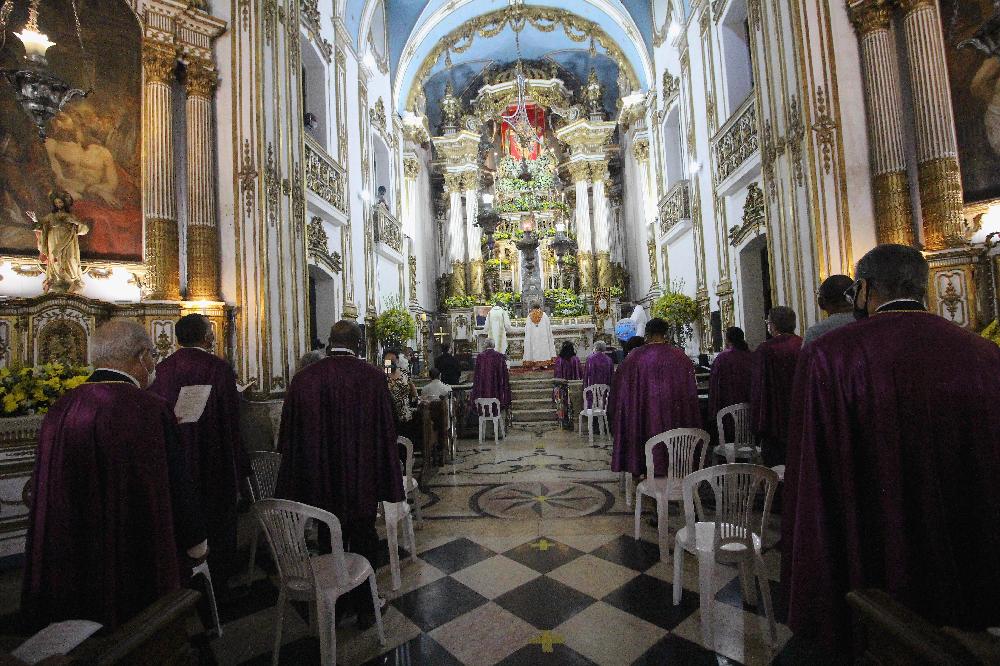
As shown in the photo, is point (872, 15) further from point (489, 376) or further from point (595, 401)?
point (489, 376)

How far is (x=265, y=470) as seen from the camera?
143 inches

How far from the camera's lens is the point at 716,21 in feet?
32.3

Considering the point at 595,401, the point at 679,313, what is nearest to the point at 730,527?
the point at 595,401

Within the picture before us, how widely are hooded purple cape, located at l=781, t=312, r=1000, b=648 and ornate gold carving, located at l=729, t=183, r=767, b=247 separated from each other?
291 inches

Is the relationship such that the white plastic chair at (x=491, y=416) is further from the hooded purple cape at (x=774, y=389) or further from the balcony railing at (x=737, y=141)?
the balcony railing at (x=737, y=141)

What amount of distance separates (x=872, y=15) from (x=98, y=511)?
26.8ft

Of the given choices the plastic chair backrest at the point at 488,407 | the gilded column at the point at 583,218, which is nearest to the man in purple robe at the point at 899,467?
the plastic chair backrest at the point at 488,407

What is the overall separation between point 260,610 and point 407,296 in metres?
13.6

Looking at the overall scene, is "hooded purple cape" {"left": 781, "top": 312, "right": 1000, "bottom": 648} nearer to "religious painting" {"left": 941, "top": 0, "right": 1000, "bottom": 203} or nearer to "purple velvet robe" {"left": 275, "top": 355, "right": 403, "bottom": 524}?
"purple velvet robe" {"left": 275, "top": 355, "right": 403, "bottom": 524}

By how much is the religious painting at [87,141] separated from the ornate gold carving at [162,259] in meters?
0.15

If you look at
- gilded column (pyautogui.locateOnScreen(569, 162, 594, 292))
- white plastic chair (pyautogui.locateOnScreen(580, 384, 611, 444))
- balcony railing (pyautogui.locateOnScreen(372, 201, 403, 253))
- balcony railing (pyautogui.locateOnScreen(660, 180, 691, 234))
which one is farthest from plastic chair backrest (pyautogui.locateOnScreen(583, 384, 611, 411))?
gilded column (pyautogui.locateOnScreen(569, 162, 594, 292))

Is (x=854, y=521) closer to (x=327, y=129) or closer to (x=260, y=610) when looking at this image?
(x=260, y=610)

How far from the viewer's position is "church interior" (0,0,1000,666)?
2748 mm

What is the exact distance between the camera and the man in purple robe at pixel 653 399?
4.30 meters
